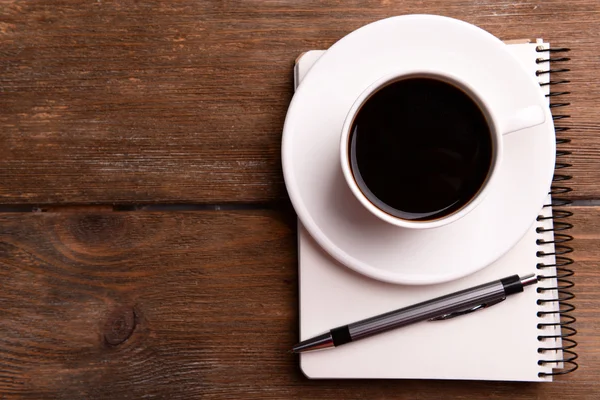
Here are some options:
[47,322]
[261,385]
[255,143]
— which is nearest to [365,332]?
[261,385]

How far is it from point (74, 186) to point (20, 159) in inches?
2.9

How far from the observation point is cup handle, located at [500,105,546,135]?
1.47ft

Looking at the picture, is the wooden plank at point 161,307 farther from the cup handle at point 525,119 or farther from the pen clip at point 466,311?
the cup handle at point 525,119

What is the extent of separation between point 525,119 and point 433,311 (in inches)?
8.6

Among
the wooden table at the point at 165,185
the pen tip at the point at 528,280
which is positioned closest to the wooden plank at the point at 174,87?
the wooden table at the point at 165,185

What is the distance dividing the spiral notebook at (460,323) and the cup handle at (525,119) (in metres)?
0.13

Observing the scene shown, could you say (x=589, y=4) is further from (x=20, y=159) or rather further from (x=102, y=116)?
(x=20, y=159)

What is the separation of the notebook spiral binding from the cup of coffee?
0.12 metres

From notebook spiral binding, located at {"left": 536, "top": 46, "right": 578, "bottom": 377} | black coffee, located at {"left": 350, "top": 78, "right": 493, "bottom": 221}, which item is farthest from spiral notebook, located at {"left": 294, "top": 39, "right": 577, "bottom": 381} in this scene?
black coffee, located at {"left": 350, "top": 78, "right": 493, "bottom": 221}

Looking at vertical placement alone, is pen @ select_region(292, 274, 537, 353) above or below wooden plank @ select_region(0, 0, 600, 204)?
below

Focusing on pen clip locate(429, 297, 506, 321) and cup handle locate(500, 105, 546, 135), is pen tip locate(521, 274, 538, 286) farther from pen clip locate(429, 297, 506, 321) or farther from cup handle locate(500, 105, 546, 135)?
cup handle locate(500, 105, 546, 135)

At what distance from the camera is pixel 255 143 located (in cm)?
59

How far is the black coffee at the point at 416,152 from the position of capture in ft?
1.54

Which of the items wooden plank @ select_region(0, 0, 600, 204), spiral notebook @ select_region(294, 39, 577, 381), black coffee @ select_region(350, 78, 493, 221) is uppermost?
wooden plank @ select_region(0, 0, 600, 204)
